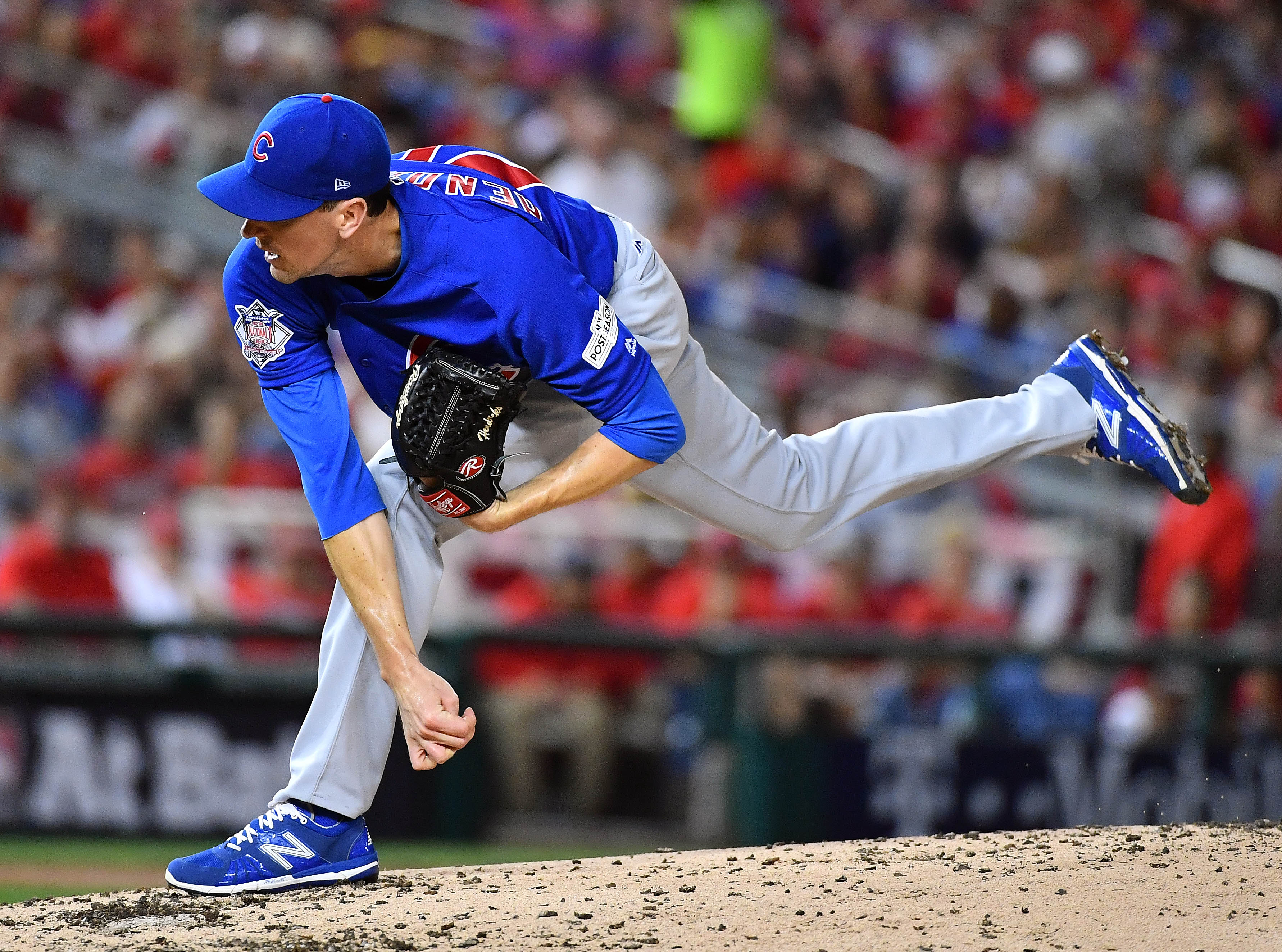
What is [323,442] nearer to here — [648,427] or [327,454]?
[327,454]

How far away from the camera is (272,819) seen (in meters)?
3.75

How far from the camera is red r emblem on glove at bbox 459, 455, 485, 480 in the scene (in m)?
3.39

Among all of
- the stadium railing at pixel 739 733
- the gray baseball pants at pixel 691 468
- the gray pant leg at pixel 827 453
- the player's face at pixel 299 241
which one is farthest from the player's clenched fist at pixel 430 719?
the stadium railing at pixel 739 733

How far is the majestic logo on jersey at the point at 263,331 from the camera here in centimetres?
353

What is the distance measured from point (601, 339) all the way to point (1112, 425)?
5.30 feet

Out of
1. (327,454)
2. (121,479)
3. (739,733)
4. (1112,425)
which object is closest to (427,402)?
(327,454)

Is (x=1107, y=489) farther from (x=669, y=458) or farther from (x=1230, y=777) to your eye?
(x=669, y=458)

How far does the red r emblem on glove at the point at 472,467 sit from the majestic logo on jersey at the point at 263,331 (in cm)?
51

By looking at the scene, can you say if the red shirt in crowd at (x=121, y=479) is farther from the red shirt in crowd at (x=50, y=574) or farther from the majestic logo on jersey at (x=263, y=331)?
the majestic logo on jersey at (x=263, y=331)

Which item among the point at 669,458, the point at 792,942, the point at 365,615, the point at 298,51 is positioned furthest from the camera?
the point at 298,51

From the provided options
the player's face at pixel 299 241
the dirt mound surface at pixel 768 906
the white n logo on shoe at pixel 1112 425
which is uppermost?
the player's face at pixel 299 241

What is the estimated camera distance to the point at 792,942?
3289 mm

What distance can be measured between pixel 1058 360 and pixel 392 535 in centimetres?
194

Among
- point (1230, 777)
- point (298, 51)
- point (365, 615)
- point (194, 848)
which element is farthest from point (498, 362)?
point (298, 51)
